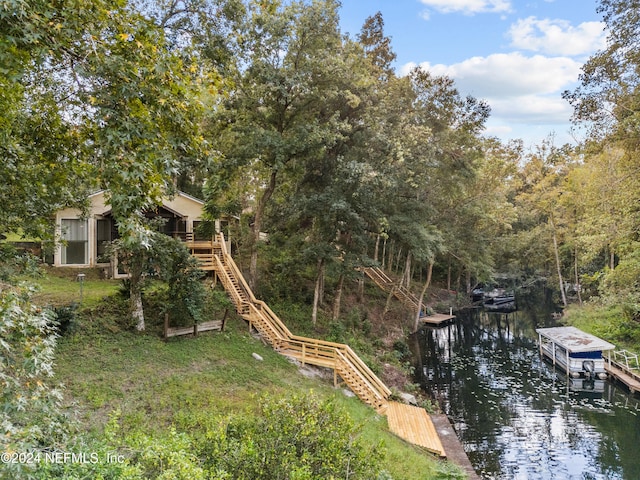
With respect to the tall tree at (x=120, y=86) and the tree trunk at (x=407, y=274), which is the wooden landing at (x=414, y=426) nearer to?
the tall tree at (x=120, y=86)

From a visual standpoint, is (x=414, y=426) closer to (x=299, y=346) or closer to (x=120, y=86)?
(x=299, y=346)

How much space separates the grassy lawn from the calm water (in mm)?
3938

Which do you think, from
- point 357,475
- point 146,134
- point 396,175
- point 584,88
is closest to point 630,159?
point 584,88

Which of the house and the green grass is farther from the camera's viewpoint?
the house

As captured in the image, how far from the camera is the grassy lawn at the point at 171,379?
8.45 m

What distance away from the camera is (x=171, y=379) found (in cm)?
1056

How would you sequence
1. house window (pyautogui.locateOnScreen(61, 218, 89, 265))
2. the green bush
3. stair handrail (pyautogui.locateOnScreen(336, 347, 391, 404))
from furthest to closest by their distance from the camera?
1. house window (pyautogui.locateOnScreen(61, 218, 89, 265))
2. stair handrail (pyautogui.locateOnScreen(336, 347, 391, 404))
3. the green bush

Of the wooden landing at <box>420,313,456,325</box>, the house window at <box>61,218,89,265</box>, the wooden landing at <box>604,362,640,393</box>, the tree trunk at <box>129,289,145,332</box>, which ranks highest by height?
the house window at <box>61,218,89,265</box>

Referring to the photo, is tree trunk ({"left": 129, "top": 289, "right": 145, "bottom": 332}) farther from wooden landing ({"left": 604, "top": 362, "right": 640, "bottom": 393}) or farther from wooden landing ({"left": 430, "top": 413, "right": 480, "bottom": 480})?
wooden landing ({"left": 604, "top": 362, "right": 640, "bottom": 393})

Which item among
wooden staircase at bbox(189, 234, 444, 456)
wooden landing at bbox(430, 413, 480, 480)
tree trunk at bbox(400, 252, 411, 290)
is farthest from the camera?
tree trunk at bbox(400, 252, 411, 290)

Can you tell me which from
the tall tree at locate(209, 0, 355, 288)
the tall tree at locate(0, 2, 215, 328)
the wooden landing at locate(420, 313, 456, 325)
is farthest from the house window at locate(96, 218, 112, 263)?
the wooden landing at locate(420, 313, 456, 325)

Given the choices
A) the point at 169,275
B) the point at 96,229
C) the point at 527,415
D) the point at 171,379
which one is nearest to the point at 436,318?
the point at 527,415

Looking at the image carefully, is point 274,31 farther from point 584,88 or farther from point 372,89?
point 584,88

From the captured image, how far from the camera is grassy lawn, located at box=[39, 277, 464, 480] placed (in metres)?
8.45
